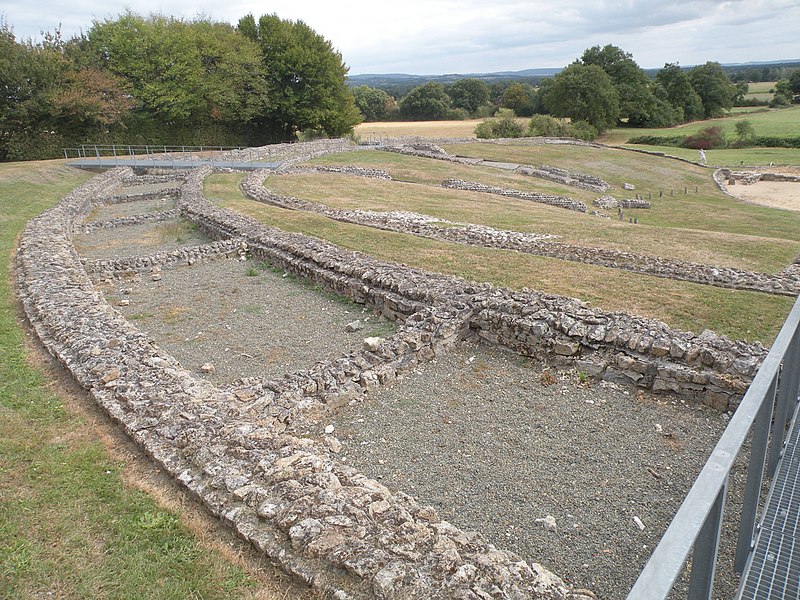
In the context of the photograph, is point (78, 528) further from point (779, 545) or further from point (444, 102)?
point (444, 102)

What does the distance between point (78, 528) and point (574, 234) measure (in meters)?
19.9

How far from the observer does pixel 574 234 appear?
71.8 feet

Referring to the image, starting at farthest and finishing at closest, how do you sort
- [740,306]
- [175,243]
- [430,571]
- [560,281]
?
[175,243], [560,281], [740,306], [430,571]

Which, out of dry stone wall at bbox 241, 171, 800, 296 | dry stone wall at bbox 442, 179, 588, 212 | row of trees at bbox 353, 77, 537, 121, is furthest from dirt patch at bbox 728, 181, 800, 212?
row of trees at bbox 353, 77, 537, 121

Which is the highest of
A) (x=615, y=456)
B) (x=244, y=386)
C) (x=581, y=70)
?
(x=581, y=70)

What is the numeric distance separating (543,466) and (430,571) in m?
3.28

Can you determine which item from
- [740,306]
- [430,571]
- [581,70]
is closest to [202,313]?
[430,571]

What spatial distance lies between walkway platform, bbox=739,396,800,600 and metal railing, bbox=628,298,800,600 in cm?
14

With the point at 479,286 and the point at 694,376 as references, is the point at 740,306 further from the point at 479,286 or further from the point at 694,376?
the point at 479,286

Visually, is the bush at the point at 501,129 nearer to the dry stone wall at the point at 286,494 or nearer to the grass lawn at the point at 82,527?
the dry stone wall at the point at 286,494

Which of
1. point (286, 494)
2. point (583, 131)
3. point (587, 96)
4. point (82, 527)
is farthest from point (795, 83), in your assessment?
point (82, 527)

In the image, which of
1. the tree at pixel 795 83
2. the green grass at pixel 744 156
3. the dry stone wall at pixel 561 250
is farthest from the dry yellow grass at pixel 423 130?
the tree at pixel 795 83

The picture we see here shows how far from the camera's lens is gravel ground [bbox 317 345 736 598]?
6203 millimetres

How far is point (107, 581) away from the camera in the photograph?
488 cm
